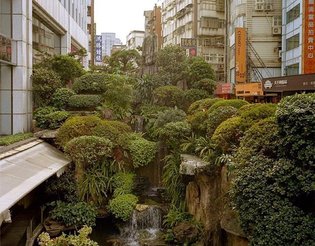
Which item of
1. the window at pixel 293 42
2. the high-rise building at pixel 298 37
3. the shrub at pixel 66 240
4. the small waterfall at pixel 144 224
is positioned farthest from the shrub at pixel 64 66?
the window at pixel 293 42

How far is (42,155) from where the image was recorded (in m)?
18.7

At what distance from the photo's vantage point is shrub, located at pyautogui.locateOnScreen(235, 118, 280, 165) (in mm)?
11773

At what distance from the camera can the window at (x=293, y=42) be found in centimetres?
3588

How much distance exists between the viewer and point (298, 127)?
405 inches

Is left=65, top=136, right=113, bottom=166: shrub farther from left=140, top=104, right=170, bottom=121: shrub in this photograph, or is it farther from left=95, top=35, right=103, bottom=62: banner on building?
left=95, top=35, right=103, bottom=62: banner on building

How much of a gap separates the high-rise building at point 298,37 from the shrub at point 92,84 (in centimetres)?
1436

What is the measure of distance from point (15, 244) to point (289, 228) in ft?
33.0

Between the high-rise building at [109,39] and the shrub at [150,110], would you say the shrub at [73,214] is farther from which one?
the high-rise building at [109,39]

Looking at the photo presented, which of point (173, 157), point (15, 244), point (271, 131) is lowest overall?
point (15, 244)

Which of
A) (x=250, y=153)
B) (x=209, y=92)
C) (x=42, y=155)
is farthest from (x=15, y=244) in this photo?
(x=209, y=92)

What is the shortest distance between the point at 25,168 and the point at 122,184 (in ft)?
21.7

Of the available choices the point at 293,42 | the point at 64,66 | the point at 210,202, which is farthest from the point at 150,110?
the point at 293,42

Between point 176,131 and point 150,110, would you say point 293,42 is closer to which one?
point 150,110

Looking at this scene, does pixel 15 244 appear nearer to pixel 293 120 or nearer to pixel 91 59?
pixel 293 120
